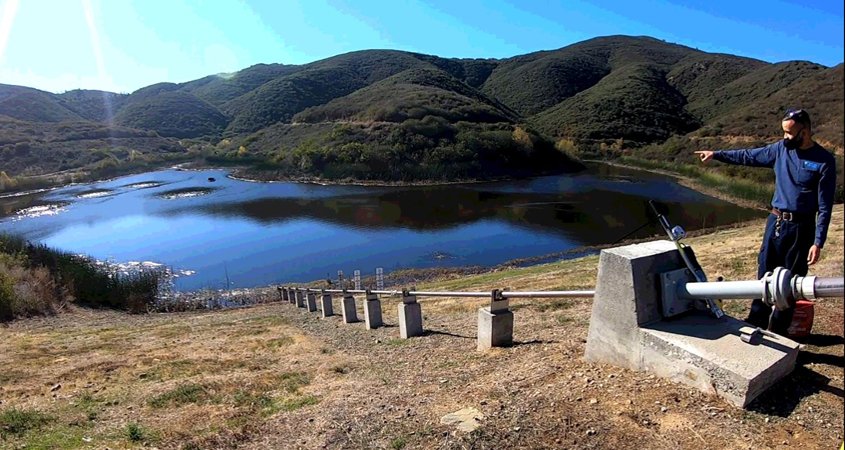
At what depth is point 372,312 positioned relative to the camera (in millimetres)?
11734

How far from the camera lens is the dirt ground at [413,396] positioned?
388 cm

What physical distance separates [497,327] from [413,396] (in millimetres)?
1683

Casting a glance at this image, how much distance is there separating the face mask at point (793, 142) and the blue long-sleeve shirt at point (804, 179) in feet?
0.12

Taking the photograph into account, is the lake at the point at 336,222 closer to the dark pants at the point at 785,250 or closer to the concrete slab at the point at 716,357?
the dark pants at the point at 785,250

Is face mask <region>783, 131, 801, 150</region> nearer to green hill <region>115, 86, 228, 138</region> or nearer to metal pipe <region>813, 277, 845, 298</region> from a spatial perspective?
metal pipe <region>813, 277, 845, 298</region>

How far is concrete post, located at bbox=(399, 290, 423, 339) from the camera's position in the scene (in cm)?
912

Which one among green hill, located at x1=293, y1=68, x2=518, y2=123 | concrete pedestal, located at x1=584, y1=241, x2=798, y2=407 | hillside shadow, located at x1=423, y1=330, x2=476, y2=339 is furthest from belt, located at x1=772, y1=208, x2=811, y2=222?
green hill, located at x1=293, y1=68, x2=518, y2=123

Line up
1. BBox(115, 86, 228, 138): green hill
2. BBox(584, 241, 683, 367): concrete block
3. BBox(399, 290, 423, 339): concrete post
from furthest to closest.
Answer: BBox(115, 86, 228, 138): green hill < BBox(399, 290, 423, 339): concrete post < BBox(584, 241, 683, 367): concrete block

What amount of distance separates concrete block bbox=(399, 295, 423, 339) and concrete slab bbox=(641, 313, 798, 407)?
16.6 feet

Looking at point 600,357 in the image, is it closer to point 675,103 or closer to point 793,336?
point 793,336

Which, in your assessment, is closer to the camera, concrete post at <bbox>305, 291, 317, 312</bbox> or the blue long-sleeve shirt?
the blue long-sleeve shirt

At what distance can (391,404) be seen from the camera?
534cm

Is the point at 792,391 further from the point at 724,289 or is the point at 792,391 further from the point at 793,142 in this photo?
the point at 793,142

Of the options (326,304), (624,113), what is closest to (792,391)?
(326,304)
